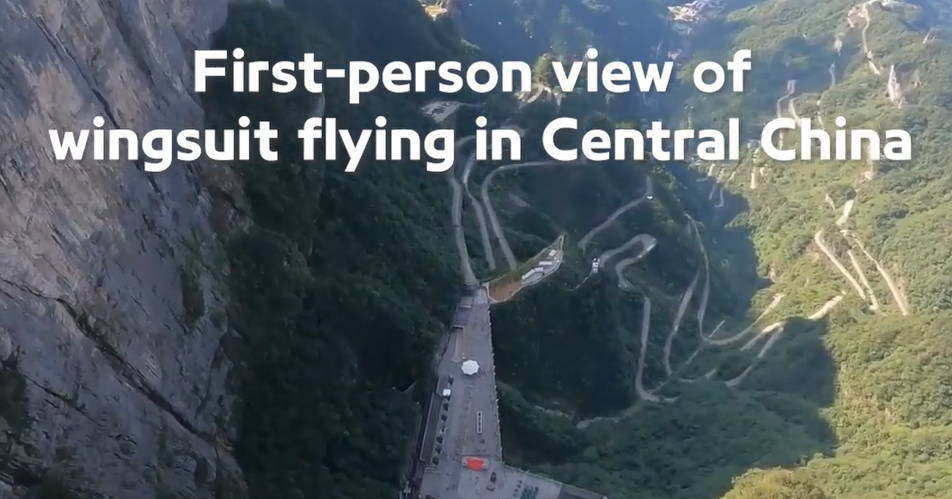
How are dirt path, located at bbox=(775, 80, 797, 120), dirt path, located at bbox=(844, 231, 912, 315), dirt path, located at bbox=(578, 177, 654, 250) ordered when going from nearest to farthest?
1. dirt path, located at bbox=(578, 177, 654, 250)
2. dirt path, located at bbox=(844, 231, 912, 315)
3. dirt path, located at bbox=(775, 80, 797, 120)

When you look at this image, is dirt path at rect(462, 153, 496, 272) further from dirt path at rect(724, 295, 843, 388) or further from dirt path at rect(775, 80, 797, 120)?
dirt path at rect(775, 80, 797, 120)

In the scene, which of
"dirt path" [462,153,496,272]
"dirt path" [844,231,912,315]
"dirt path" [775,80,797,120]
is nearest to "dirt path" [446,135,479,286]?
"dirt path" [462,153,496,272]

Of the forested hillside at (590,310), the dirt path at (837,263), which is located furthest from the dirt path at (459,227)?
the dirt path at (837,263)

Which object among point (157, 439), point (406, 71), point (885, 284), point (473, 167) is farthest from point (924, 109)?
point (157, 439)

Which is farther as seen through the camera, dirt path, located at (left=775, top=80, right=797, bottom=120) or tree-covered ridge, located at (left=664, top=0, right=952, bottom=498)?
dirt path, located at (left=775, top=80, right=797, bottom=120)

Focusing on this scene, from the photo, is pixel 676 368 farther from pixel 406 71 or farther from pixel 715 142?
pixel 406 71

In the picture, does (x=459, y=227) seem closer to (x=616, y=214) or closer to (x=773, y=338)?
(x=616, y=214)
